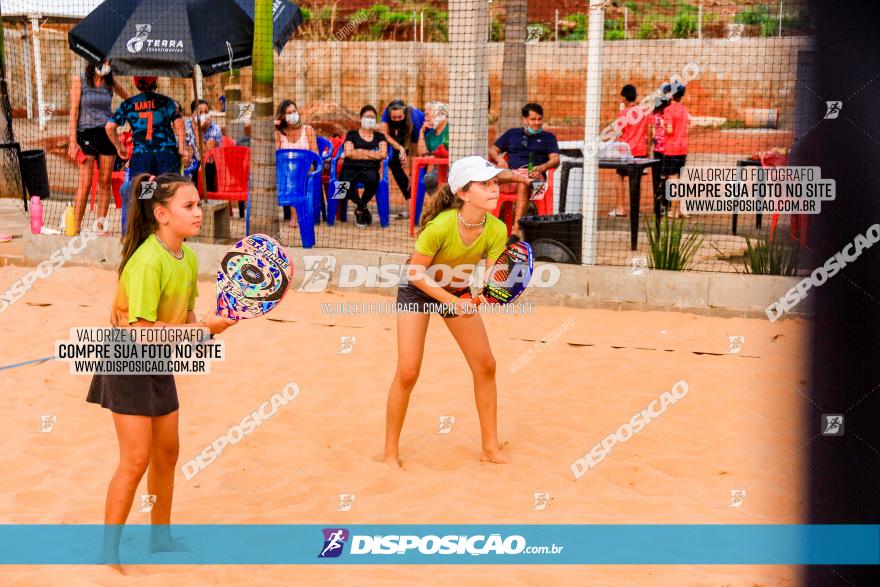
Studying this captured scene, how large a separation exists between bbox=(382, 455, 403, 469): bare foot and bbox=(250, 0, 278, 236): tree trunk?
5.56 m

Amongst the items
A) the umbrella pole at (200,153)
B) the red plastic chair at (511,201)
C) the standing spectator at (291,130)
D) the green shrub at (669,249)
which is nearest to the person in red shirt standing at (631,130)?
the red plastic chair at (511,201)

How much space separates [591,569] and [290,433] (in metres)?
2.37

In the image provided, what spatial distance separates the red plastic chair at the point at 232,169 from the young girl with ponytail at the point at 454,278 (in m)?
7.22

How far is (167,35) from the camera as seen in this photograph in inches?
431

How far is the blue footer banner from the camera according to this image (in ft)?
14.2

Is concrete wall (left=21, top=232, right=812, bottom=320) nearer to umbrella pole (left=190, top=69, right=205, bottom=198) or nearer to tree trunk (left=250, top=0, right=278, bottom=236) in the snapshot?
tree trunk (left=250, top=0, right=278, bottom=236)

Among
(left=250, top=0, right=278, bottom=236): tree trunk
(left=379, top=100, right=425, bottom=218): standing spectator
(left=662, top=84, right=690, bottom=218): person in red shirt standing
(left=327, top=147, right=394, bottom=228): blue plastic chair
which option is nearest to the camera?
(left=250, top=0, right=278, bottom=236): tree trunk

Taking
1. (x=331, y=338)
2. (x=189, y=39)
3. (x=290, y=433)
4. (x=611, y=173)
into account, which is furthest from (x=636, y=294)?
(x=611, y=173)

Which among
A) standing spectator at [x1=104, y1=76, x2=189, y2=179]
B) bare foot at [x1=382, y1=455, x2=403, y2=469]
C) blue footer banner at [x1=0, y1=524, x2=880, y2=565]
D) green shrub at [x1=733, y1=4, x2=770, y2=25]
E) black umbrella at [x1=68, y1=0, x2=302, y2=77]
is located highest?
green shrub at [x1=733, y1=4, x2=770, y2=25]

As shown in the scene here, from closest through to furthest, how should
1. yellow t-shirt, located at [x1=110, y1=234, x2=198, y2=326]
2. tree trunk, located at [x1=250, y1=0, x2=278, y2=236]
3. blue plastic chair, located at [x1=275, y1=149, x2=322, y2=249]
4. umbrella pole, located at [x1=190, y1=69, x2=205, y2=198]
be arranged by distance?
yellow t-shirt, located at [x1=110, y1=234, x2=198, y2=326]
tree trunk, located at [x1=250, y1=0, x2=278, y2=236]
blue plastic chair, located at [x1=275, y1=149, x2=322, y2=249]
umbrella pole, located at [x1=190, y1=69, x2=205, y2=198]

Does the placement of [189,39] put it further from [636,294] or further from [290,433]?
[290,433]

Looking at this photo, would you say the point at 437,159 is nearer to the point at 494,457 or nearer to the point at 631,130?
the point at 631,130

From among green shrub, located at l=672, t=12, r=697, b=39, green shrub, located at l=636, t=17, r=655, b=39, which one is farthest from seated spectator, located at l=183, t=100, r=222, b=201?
green shrub, located at l=672, t=12, r=697, b=39

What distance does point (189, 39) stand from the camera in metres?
10.9
